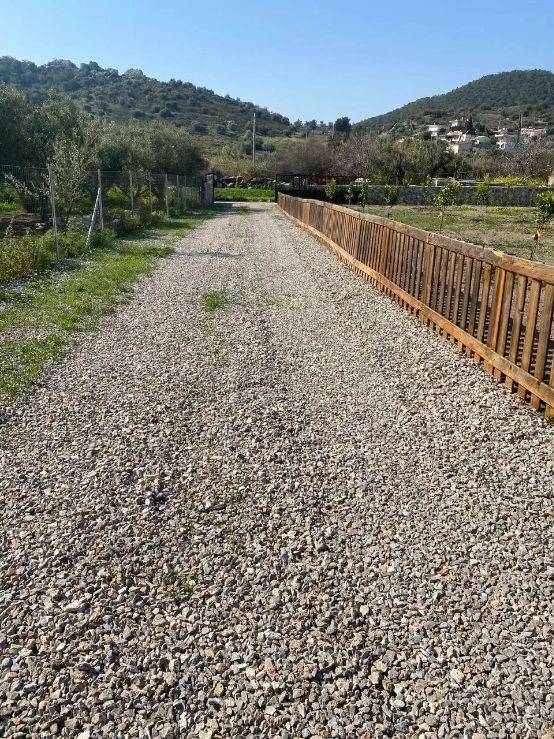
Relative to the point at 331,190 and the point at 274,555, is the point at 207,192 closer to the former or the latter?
the point at 331,190

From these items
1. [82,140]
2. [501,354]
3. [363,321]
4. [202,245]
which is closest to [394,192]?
[82,140]

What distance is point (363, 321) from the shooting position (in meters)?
9.39

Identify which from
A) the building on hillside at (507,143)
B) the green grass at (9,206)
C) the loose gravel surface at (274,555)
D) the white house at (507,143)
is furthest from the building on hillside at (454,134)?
the loose gravel surface at (274,555)

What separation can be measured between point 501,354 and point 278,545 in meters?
3.88

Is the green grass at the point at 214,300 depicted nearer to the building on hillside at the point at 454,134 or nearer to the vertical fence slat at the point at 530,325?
the vertical fence slat at the point at 530,325

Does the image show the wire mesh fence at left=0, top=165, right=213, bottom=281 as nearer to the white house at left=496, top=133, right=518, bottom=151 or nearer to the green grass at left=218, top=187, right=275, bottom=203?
the green grass at left=218, top=187, right=275, bottom=203

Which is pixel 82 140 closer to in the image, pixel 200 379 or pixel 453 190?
pixel 453 190

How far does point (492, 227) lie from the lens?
2953cm

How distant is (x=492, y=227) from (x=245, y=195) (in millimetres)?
34129

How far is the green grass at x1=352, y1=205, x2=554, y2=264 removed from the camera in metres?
20.6

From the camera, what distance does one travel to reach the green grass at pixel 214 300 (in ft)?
→ 33.6

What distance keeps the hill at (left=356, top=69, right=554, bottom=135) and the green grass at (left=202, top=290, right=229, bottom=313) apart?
146450 mm

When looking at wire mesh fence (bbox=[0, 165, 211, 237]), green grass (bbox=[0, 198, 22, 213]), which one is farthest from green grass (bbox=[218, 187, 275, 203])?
green grass (bbox=[0, 198, 22, 213])

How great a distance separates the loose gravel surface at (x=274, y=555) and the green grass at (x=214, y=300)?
3448 millimetres
